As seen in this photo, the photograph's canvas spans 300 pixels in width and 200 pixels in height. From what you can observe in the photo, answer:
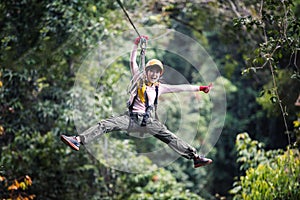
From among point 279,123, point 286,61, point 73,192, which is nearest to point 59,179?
point 73,192

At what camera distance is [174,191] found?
7.00 m

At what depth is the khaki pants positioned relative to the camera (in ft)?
11.2

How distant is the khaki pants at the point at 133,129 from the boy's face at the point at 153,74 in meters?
0.22

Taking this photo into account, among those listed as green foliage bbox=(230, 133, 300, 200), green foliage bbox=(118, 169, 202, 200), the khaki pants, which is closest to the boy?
the khaki pants

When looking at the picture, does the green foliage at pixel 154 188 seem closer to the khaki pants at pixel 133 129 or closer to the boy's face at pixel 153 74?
the khaki pants at pixel 133 129

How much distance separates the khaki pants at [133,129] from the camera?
3420 millimetres

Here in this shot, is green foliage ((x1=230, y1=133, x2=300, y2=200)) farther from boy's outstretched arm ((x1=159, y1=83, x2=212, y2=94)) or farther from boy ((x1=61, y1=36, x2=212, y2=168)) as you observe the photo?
boy ((x1=61, y1=36, x2=212, y2=168))

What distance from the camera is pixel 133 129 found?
3496 millimetres

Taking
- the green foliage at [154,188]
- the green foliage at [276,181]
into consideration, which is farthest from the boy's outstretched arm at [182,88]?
the green foliage at [154,188]

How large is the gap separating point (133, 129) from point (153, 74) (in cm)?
35

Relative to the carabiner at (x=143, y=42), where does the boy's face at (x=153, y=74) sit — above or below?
below

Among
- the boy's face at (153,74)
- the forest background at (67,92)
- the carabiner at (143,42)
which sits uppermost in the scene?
the carabiner at (143,42)

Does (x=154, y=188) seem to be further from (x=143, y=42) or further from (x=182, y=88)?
(x=143, y=42)

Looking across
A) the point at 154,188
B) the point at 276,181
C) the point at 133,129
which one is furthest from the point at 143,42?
the point at 154,188
